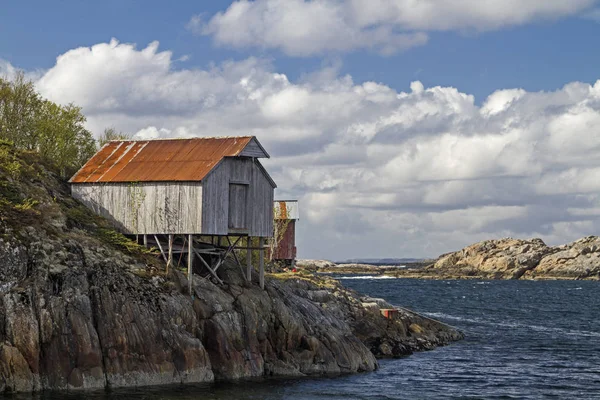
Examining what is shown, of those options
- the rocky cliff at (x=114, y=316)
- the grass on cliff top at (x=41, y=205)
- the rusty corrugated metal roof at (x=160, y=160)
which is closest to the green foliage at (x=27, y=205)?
the grass on cliff top at (x=41, y=205)

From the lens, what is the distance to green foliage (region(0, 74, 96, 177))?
174 feet

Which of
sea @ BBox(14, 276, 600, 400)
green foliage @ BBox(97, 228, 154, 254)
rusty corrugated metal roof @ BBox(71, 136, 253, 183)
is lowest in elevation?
sea @ BBox(14, 276, 600, 400)

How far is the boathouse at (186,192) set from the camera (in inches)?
1636

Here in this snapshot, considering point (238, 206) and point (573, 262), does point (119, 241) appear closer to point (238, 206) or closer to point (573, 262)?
point (238, 206)

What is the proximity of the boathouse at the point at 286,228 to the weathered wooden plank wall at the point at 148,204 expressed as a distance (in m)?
36.6

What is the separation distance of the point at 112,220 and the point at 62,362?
483 inches

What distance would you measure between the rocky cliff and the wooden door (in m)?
2.81

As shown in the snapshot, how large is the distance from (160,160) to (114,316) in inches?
486

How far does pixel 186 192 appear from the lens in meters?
41.5

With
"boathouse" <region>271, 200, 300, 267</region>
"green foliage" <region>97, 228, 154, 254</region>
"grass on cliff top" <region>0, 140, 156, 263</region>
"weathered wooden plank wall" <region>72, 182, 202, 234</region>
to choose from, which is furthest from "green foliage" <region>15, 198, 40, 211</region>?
"boathouse" <region>271, 200, 300, 267</region>

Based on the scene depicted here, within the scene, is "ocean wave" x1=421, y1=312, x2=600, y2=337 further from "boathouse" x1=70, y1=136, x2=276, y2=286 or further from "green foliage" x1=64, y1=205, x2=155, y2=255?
"green foliage" x1=64, y1=205, x2=155, y2=255

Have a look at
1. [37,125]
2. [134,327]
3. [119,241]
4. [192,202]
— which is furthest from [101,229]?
[37,125]

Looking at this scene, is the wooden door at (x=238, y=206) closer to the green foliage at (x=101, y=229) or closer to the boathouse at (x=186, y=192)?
the boathouse at (x=186, y=192)

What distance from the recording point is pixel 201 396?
3322 cm
